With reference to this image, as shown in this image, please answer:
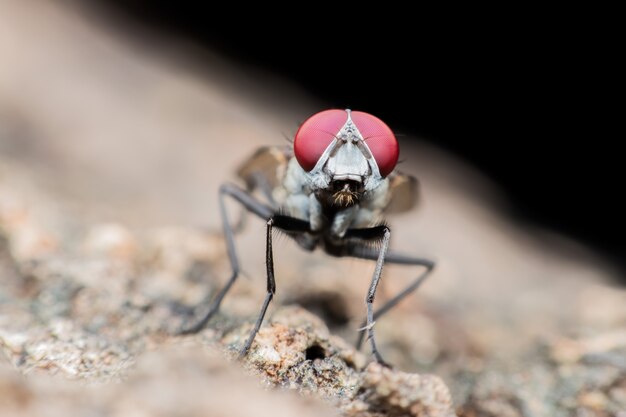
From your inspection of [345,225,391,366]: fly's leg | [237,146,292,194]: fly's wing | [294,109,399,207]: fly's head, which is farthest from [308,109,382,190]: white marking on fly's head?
[237,146,292,194]: fly's wing

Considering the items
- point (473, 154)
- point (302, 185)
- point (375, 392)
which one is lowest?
point (375, 392)

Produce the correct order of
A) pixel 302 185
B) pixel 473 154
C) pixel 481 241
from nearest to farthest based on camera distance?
pixel 302 185, pixel 481 241, pixel 473 154

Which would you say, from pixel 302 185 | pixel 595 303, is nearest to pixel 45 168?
pixel 302 185

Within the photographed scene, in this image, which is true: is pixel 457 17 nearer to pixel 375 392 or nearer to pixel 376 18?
pixel 376 18

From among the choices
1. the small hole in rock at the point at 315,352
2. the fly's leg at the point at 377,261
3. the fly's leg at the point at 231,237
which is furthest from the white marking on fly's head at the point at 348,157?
the small hole in rock at the point at 315,352

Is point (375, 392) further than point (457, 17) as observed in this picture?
No

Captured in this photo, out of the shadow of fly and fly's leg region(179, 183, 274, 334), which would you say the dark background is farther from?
fly's leg region(179, 183, 274, 334)

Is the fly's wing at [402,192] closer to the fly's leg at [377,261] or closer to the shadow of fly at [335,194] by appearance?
the shadow of fly at [335,194]
